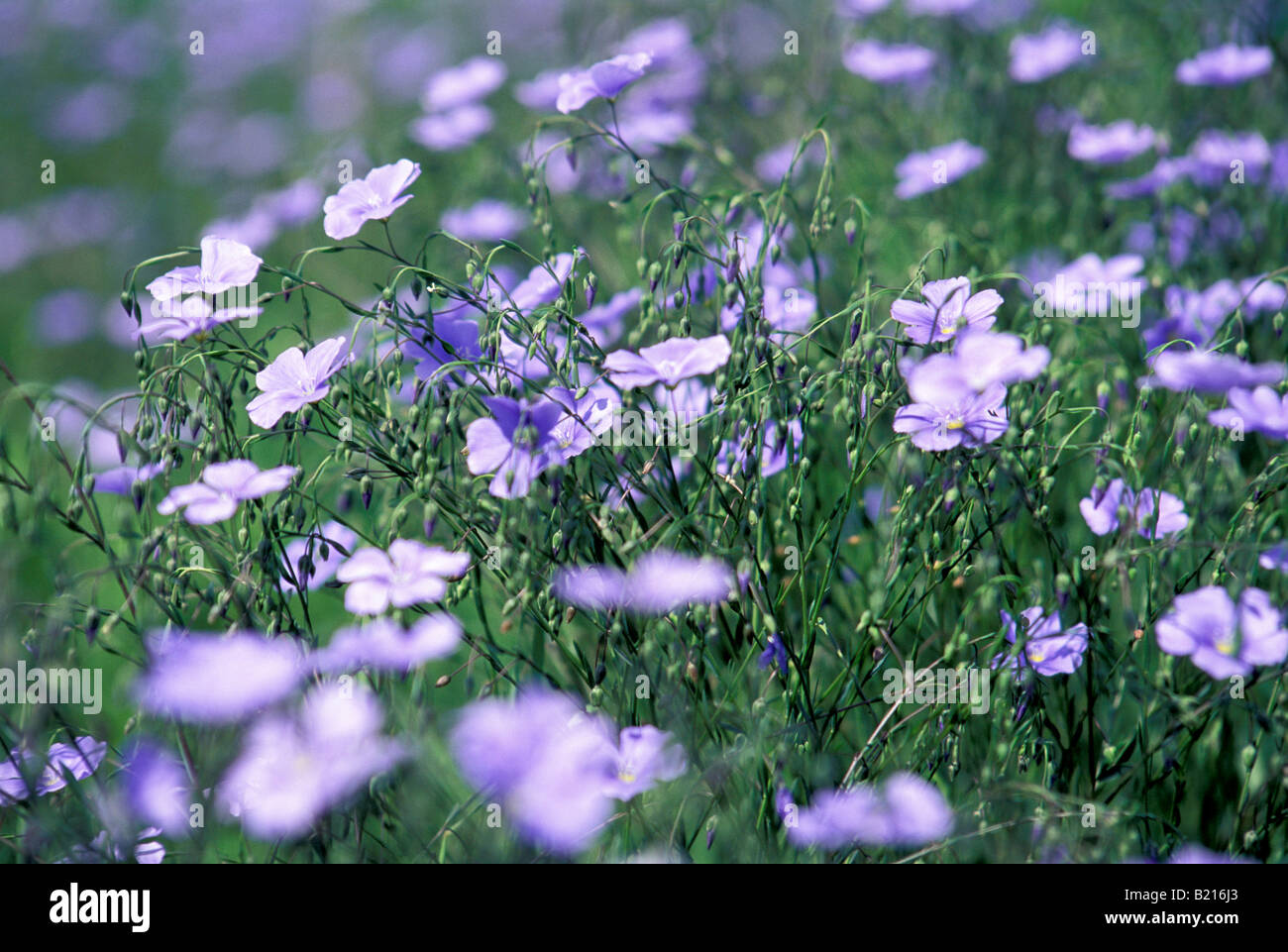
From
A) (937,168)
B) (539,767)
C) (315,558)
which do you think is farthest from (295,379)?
(937,168)

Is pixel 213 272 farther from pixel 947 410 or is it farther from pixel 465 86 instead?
pixel 465 86

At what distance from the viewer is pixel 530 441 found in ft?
4.43

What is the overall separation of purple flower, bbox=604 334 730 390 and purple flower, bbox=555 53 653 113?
0.66 metres

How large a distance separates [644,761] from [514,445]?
45 cm

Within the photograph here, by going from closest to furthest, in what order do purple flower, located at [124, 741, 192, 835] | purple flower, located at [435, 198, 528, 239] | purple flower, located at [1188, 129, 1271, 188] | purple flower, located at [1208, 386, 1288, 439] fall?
purple flower, located at [124, 741, 192, 835] → purple flower, located at [1208, 386, 1288, 439] → purple flower, located at [1188, 129, 1271, 188] → purple flower, located at [435, 198, 528, 239]

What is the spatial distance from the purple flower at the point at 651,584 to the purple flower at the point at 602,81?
907mm

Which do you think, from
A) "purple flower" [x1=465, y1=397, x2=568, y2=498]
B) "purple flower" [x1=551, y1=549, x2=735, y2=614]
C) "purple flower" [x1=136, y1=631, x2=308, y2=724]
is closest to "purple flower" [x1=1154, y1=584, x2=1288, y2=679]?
"purple flower" [x1=551, y1=549, x2=735, y2=614]

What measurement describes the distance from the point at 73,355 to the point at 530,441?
3.74 metres

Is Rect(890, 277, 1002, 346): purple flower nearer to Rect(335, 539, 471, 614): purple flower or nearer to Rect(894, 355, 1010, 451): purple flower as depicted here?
Rect(894, 355, 1010, 451): purple flower

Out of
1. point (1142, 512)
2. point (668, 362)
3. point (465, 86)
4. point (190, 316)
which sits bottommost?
point (1142, 512)

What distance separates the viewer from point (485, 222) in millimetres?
2883

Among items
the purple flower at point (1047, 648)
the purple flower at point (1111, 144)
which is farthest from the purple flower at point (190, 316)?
the purple flower at point (1111, 144)

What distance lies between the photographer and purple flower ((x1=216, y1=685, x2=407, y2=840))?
1077 mm
